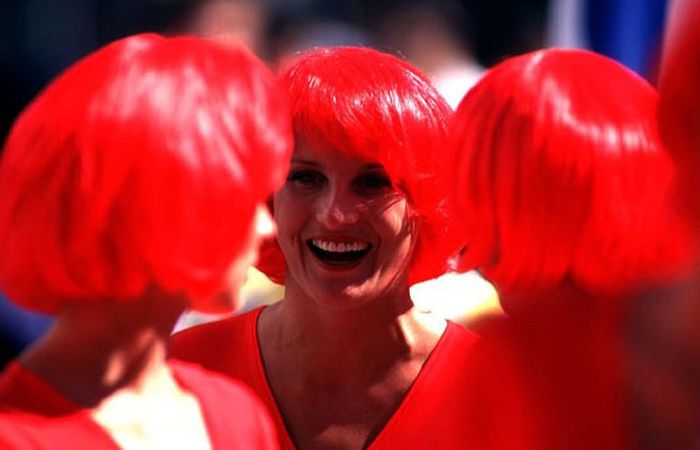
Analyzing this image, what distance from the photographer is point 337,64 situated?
113 inches

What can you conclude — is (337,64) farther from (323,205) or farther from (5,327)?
(5,327)

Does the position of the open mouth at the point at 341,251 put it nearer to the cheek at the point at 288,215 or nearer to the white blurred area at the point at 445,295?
the cheek at the point at 288,215

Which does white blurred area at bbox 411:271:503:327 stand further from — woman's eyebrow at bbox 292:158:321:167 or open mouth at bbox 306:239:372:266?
woman's eyebrow at bbox 292:158:321:167

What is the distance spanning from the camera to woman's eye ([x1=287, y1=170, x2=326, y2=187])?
287cm

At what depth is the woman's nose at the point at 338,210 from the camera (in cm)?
282

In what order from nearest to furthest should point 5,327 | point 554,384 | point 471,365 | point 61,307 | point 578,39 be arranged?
1. point 554,384
2. point 61,307
3. point 471,365
4. point 5,327
5. point 578,39

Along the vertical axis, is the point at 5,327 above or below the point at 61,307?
below

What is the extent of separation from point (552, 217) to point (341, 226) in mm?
913

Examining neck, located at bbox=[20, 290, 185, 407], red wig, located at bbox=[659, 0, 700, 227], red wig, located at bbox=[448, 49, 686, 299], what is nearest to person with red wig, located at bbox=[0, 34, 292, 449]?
neck, located at bbox=[20, 290, 185, 407]

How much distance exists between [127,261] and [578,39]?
10.6 feet

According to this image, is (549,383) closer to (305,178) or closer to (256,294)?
(305,178)

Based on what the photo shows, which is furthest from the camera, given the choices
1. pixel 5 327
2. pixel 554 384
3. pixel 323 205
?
pixel 5 327

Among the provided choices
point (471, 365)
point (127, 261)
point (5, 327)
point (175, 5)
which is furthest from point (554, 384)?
point (175, 5)

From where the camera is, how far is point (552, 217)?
6.54 feet
